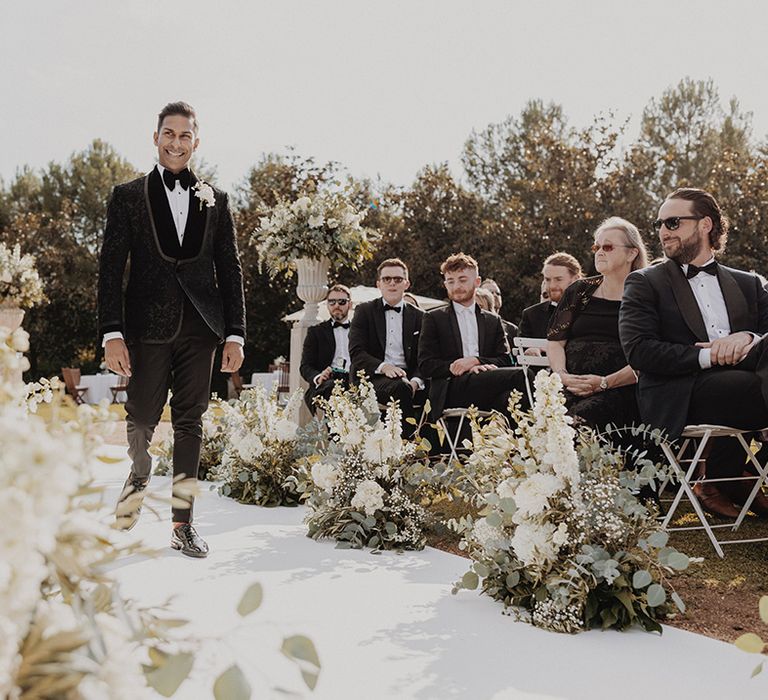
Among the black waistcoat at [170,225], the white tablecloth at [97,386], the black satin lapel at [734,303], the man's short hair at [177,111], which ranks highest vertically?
the man's short hair at [177,111]

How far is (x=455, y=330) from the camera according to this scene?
6.45 metres

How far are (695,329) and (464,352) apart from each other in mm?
2581

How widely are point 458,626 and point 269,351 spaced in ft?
75.2

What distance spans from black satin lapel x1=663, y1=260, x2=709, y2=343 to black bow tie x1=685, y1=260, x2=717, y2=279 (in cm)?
6

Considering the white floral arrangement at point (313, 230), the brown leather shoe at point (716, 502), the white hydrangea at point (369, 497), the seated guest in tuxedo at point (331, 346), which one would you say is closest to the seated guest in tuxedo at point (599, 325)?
the brown leather shoe at point (716, 502)

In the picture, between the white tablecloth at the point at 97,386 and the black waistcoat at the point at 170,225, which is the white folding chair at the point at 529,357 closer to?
the black waistcoat at the point at 170,225

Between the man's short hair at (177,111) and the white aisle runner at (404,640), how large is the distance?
189cm

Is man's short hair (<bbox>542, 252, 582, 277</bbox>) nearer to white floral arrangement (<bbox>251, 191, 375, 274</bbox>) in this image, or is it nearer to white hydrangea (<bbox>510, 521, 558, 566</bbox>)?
white floral arrangement (<bbox>251, 191, 375, 274</bbox>)

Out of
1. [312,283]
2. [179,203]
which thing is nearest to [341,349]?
[312,283]

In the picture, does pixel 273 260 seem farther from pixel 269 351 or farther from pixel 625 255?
pixel 269 351

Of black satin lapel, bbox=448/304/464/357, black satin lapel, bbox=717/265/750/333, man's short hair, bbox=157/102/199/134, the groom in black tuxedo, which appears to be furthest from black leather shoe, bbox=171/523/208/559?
black satin lapel, bbox=448/304/464/357

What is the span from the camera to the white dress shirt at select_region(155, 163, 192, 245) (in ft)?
13.4

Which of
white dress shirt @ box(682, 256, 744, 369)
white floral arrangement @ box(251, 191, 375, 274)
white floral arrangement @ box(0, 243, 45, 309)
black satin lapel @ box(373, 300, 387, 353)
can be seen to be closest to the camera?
white dress shirt @ box(682, 256, 744, 369)

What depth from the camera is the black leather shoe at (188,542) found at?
3.88 meters
